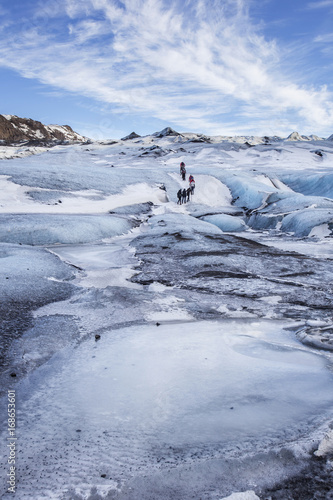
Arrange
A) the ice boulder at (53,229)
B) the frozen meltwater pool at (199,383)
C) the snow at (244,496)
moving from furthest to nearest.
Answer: the ice boulder at (53,229) → the frozen meltwater pool at (199,383) → the snow at (244,496)

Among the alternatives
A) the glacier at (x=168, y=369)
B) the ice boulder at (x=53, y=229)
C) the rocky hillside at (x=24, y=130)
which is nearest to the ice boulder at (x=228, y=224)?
the ice boulder at (x=53, y=229)

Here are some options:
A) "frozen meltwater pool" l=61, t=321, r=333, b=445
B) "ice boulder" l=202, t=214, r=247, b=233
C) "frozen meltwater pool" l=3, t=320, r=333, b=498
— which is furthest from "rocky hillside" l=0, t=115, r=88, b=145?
"frozen meltwater pool" l=3, t=320, r=333, b=498

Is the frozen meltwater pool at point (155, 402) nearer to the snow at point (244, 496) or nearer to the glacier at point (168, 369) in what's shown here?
the glacier at point (168, 369)

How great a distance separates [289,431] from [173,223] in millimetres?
7892

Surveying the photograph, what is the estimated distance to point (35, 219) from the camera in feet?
28.1

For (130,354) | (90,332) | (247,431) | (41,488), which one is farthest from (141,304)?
(41,488)

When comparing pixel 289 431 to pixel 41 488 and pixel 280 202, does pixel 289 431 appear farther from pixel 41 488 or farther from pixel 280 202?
pixel 280 202

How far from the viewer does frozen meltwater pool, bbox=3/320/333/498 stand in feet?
5.43

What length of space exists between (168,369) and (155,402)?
0.42 m

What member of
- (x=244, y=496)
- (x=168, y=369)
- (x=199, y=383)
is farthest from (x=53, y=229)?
(x=244, y=496)

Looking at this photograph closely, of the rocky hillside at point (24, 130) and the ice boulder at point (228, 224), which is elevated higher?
the rocky hillside at point (24, 130)

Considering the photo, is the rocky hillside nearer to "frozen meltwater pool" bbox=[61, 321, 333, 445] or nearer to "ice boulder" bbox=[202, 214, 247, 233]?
"ice boulder" bbox=[202, 214, 247, 233]

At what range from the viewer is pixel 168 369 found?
2531 mm

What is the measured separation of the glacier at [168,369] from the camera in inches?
60.8
